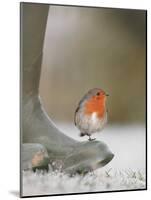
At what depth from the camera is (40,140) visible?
4.04m

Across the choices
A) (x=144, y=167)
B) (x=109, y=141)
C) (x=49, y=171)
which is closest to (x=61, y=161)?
(x=49, y=171)

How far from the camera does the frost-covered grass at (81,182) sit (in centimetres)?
403

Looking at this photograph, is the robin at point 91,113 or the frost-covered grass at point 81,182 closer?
the frost-covered grass at point 81,182

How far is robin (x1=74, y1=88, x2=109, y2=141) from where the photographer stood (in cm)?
418

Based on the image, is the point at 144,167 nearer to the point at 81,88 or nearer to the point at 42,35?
the point at 81,88

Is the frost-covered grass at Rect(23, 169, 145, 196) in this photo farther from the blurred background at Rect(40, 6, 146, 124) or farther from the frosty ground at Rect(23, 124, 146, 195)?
the blurred background at Rect(40, 6, 146, 124)

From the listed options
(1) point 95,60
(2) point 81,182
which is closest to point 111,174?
(2) point 81,182

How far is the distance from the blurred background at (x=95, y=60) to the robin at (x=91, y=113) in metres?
0.04

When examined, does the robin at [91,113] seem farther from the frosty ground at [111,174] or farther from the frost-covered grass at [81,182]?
the frost-covered grass at [81,182]

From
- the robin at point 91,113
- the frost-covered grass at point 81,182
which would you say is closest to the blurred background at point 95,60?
the robin at point 91,113

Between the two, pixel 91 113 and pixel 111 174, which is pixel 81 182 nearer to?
pixel 111 174

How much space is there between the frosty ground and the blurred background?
0.10 m

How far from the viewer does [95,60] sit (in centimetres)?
421

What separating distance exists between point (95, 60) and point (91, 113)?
395mm
